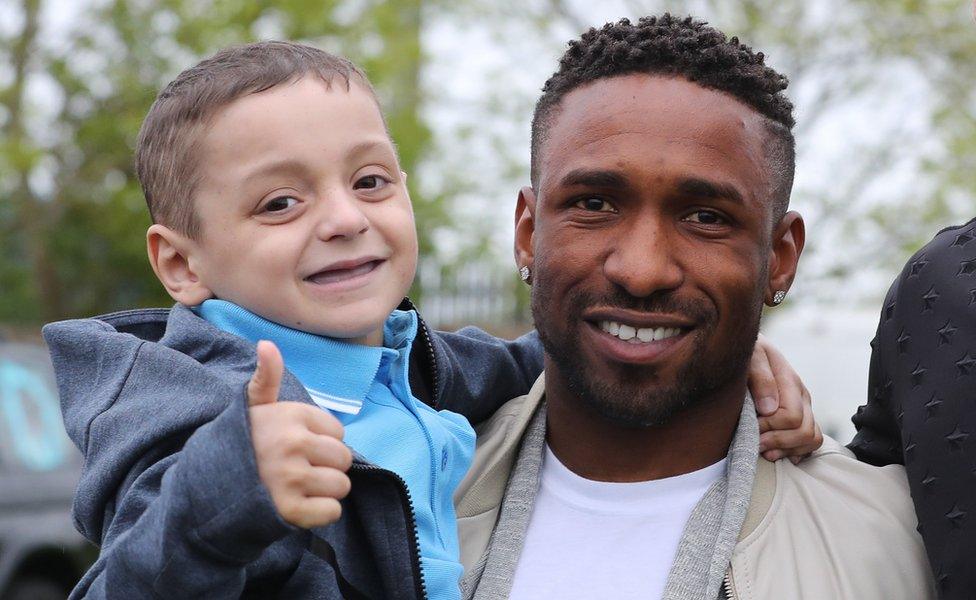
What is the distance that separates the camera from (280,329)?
2430 millimetres

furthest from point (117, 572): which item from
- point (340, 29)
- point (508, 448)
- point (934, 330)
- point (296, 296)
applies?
point (340, 29)

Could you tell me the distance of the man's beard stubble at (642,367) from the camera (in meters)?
2.56

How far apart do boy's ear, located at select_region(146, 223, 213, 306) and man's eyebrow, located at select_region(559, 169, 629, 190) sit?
2.54 ft

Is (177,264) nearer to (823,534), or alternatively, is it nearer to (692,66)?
(692,66)

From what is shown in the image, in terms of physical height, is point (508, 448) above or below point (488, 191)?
below

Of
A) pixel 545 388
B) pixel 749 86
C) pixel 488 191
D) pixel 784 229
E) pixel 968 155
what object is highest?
pixel 968 155

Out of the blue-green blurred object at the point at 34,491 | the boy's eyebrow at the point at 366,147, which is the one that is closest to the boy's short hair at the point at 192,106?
the boy's eyebrow at the point at 366,147

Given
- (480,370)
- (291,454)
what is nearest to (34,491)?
(480,370)

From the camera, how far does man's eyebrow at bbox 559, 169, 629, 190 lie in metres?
2.60

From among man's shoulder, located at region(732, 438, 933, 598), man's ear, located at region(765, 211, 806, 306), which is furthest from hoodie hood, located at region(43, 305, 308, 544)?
man's ear, located at region(765, 211, 806, 306)

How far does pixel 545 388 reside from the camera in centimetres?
295

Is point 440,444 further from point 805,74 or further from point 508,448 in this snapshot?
point 805,74

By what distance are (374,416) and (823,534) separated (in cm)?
90

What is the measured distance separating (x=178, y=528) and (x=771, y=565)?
1.17 m
